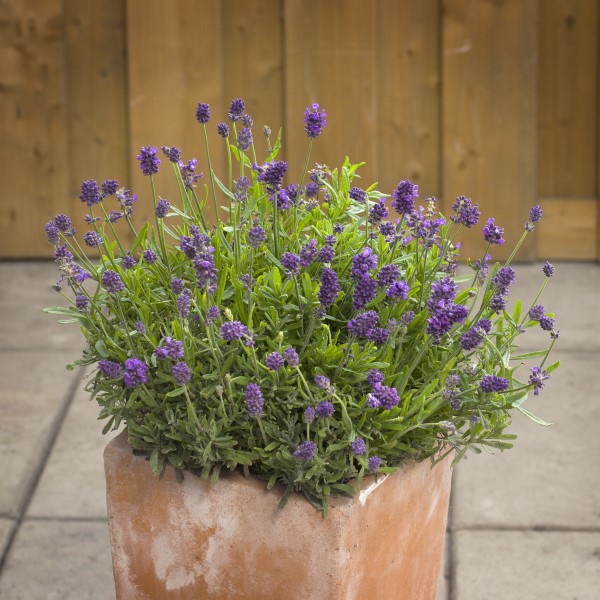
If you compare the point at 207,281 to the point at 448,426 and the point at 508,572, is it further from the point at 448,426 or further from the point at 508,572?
the point at 508,572

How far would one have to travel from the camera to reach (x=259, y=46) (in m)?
4.47

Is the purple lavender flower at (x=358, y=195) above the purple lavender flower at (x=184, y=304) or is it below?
above

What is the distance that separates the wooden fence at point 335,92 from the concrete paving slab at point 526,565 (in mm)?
2004

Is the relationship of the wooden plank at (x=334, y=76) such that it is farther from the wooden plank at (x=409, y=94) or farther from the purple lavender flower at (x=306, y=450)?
the purple lavender flower at (x=306, y=450)

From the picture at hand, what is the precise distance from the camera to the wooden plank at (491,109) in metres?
4.43

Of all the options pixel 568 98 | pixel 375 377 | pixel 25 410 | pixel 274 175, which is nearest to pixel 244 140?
pixel 274 175

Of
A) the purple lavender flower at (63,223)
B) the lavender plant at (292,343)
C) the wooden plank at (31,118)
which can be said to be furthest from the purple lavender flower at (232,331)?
the wooden plank at (31,118)

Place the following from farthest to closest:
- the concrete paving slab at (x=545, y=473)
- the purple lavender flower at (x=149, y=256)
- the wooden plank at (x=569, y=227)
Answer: the wooden plank at (x=569, y=227), the concrete paving slab at (x=545, y=473), the purple lavender flower at (x=149, y=256)

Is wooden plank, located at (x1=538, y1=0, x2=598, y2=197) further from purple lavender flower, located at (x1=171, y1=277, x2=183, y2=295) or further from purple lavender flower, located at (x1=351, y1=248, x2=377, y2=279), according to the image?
purple lavender flower, located at (x1=171, y1=277, x2=183, y2=295)

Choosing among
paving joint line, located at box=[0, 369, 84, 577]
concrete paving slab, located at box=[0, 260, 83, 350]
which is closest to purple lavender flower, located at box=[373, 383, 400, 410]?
paving joint line, located at box=[0, 369, 84, 577]

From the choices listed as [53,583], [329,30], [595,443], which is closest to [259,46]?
[329,30]

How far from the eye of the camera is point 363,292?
1729 millimetres

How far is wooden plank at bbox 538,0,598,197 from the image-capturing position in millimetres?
4449

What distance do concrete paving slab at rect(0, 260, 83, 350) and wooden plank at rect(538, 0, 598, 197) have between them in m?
1.91
